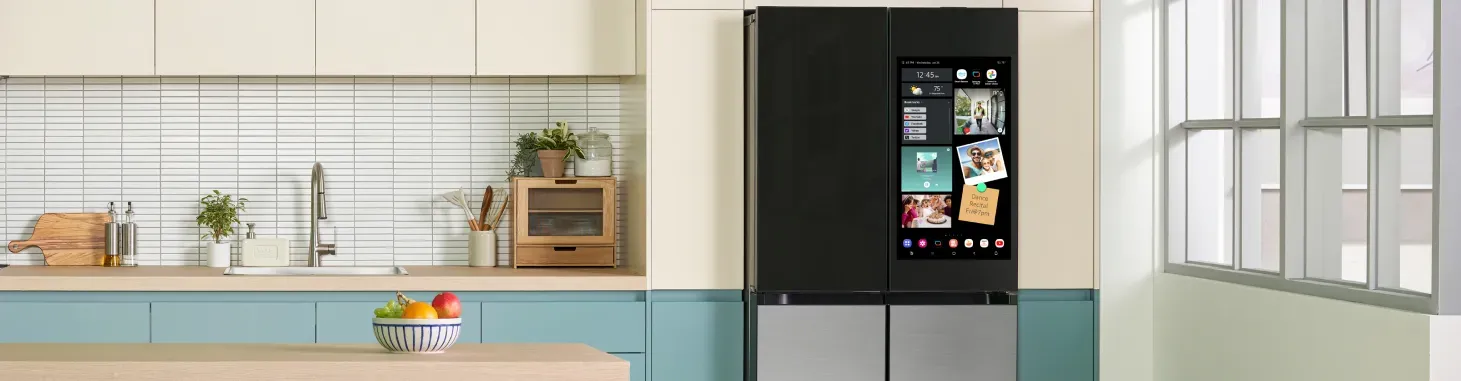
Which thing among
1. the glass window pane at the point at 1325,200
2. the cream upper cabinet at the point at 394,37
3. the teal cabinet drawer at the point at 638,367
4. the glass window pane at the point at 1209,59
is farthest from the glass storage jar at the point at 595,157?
the glass window pane at the point at 1325,200

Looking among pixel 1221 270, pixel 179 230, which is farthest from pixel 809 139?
pixel 179 230

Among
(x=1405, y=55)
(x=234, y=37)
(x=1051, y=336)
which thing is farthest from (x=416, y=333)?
(x=1405, y=55)

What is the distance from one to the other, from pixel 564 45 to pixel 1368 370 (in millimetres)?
2469

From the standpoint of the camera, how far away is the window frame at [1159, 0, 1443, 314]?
8.52 feet

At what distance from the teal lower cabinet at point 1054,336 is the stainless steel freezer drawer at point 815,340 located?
0.49 meters

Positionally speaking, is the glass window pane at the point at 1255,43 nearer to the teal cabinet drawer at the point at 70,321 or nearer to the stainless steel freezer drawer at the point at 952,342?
the stainless steel freezer drawer at the point at 952,342

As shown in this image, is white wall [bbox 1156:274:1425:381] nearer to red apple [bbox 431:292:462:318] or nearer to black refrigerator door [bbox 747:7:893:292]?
black refrigerator door [bbox 747:7:893:292]

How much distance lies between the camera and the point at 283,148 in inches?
170

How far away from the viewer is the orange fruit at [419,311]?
2.36 m

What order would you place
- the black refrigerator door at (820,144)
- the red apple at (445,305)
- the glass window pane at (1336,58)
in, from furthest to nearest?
the black refrigerator door at (820,144), the glass window pane at (1336,58), the red apple at (445,305)

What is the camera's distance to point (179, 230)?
4.32 m

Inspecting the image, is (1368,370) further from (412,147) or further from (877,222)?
(412,147)

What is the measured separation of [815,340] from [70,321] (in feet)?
7.22

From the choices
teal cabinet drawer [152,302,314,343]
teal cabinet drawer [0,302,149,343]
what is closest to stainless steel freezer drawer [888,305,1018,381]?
teal cabinet drawer [152,302,314,343]
